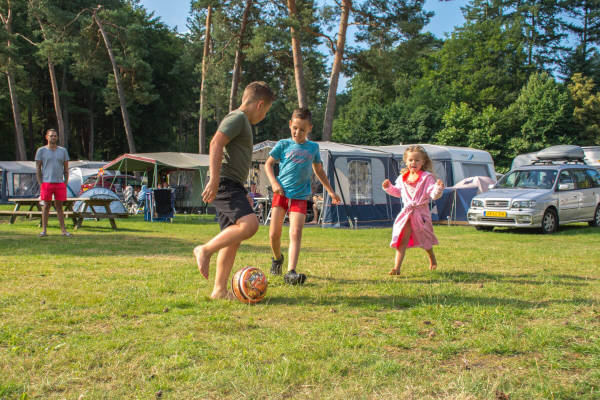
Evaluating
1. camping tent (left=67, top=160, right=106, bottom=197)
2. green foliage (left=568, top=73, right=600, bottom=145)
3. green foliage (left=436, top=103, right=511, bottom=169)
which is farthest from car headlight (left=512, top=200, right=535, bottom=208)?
green foliage (left=568, top=73, right=600, bottom=145)

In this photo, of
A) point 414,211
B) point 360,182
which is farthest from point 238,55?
point 414,211

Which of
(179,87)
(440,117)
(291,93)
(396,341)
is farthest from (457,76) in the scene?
(396,341)

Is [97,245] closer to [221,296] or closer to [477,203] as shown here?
[221,296]

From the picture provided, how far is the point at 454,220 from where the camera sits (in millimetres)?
15633

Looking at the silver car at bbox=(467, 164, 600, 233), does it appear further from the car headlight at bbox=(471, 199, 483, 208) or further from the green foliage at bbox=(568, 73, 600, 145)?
the green foliage at bbox=(568, 73, 600, 145)

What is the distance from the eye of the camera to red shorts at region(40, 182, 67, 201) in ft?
30.9

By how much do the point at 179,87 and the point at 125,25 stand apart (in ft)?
55.6

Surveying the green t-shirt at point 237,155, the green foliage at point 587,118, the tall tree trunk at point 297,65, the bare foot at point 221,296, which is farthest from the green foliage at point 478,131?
the bare foot at point 221,296

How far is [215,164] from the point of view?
383cm

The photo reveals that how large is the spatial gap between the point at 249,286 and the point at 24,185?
2689 centimetres

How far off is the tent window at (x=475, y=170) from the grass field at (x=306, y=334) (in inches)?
494

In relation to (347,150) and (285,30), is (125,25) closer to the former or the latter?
(285,30)

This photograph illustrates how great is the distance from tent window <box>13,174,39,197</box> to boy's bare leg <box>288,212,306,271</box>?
2578 cm

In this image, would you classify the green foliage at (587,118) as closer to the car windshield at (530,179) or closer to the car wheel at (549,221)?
the car windshield at (530,179)
